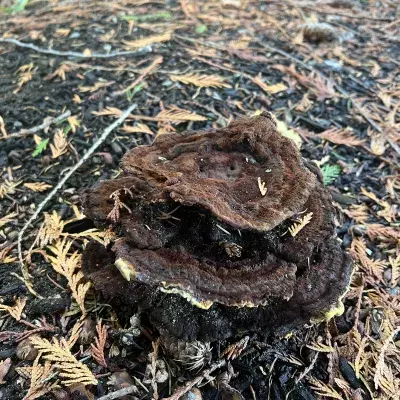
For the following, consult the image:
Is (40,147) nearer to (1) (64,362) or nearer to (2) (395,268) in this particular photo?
(1) (64,362)

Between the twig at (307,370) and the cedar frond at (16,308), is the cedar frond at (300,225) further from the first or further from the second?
the cedar frond at (16,308)

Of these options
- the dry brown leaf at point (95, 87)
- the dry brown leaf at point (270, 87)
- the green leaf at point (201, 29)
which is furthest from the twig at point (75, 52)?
the dry brown leaf at point (270, 87)

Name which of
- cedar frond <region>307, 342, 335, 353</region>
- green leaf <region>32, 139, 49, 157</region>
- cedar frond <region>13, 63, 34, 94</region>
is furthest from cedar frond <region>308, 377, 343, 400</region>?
cedar frond <region>13, 63, 34, 94</region>

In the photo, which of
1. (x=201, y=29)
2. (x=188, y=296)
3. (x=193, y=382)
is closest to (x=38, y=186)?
(x=188, y=296)

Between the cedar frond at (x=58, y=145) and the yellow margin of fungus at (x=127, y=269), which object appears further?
the cedar frond at (x=58, y=145)

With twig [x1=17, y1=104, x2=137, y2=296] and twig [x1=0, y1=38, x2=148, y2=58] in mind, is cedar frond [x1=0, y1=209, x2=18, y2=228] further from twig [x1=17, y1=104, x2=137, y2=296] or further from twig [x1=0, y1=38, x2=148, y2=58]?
twig [x1=0, y1=38, x2=148, y2=58]

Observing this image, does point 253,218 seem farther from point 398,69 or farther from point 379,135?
point 398,69

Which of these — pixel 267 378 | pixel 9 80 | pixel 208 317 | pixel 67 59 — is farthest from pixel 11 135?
pixel 267 378
